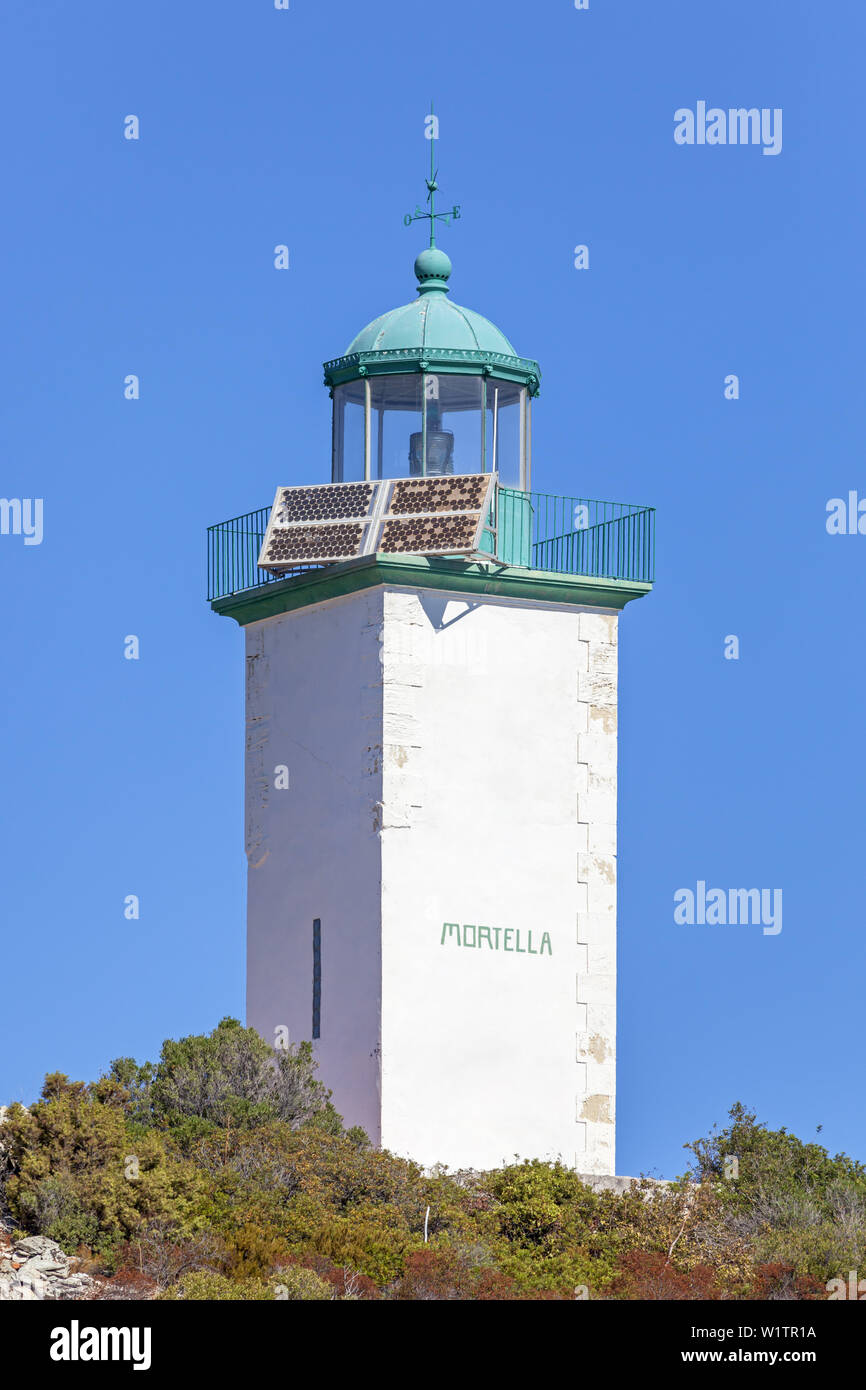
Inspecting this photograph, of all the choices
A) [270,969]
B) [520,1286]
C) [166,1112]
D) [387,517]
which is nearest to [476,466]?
[387,517]

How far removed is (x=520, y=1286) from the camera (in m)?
24.7

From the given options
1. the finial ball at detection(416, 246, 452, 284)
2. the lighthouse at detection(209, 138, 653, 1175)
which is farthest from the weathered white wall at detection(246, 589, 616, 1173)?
the finial ball at detection(416, 246, 452, 284)

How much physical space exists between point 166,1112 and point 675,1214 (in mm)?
5273

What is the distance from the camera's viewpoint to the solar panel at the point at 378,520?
29.7 m

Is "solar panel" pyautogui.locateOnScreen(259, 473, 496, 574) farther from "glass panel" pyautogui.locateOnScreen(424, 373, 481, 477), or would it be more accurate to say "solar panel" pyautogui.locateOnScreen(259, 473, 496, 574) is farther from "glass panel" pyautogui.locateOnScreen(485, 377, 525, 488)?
"glass panel" pyautogui.locateOnScreen(485, 377, 525, 488)

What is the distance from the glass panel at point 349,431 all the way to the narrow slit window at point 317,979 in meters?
5.23

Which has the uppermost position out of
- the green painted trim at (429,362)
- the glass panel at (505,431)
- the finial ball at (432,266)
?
the finial ball at (432,266)

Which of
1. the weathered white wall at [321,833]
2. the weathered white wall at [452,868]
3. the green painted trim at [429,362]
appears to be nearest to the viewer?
the weathered white wall at [452,868]

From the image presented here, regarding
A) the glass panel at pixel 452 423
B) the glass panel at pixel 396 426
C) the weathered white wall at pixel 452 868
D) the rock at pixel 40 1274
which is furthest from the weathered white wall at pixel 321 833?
the rock at pixel 40 1274

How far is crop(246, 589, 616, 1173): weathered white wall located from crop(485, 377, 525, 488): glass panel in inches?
69.4

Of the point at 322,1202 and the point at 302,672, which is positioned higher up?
the point at 302,672

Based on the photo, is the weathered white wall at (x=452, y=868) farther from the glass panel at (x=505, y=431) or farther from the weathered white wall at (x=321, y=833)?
the glass panel at (x=505, y=431)

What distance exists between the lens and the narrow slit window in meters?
30.0
